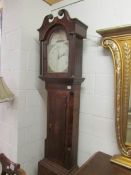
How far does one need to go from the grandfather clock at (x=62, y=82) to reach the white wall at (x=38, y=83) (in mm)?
93

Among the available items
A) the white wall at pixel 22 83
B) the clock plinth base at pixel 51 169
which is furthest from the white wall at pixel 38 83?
the clock plinth base at pixel 51 169

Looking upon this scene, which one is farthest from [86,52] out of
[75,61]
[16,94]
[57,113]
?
[16,94]

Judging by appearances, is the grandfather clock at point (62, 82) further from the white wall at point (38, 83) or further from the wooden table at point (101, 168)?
the wooden table at point (101, 168)

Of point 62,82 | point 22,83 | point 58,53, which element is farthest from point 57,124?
point 58,53

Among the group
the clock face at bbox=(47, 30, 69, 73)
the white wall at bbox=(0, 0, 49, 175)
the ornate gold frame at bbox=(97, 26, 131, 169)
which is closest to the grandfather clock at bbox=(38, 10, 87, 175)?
the clock face at bbox=(47, 30, 69, 73)

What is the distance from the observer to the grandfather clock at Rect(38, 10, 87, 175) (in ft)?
3.76

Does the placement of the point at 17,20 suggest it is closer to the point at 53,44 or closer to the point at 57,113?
the point at 53,44

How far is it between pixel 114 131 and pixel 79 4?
102cm

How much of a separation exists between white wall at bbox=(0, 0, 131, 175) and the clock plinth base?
0.12 metres

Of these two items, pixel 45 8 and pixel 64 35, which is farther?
pixel 45 8

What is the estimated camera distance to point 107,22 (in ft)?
3.85

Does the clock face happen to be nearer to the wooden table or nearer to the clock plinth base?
the wooden table

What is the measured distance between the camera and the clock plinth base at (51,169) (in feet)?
4.08

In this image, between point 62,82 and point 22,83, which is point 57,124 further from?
point 22,83
